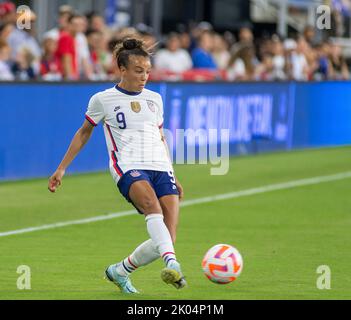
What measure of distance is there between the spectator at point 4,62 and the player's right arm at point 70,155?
8.89 metres

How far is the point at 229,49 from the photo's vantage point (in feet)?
98.1

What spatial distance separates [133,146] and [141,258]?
34.4 inches

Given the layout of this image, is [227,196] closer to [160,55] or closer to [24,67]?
[24,67]

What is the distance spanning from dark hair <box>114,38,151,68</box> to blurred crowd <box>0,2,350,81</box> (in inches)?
199

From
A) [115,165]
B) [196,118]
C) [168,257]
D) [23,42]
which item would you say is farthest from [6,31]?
[168,257]

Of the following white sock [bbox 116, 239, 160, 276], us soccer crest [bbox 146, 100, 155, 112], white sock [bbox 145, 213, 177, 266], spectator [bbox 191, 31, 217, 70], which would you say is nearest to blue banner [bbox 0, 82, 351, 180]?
spectator [bbox 191, 31, 217, 70]

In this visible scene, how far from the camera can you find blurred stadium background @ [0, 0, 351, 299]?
34.8ft

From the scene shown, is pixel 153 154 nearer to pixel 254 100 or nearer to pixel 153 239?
pixel 153 239

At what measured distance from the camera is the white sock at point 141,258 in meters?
9.09

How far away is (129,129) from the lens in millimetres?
9250

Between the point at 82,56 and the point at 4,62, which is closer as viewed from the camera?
the point at 4,62

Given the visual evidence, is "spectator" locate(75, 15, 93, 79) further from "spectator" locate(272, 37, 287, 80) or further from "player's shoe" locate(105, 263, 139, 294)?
"player's shoe" locate(105, 263, 139, 294)

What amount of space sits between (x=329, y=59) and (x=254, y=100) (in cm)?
707
